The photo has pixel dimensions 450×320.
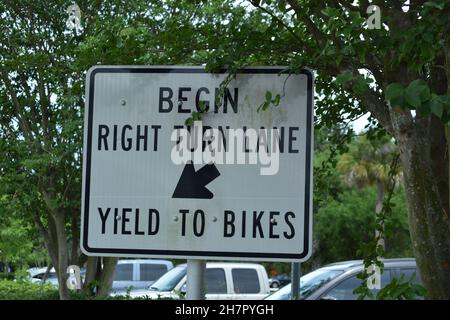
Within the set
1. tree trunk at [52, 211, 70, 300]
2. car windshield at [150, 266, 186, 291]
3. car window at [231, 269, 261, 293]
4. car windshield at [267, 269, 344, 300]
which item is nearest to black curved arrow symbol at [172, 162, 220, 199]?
car windshield at [267, 269, 344, 300]

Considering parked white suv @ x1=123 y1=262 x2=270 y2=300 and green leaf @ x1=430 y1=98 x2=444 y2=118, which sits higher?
green leaf @ x1=430 y1=98 x2=444 y2=118

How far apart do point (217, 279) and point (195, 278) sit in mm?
14361

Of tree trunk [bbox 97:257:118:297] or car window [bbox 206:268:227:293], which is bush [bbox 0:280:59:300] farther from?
car window [bbox 206:268:227:293]

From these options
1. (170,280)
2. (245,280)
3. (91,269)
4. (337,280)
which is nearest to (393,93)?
(337,280)

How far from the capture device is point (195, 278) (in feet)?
10.4

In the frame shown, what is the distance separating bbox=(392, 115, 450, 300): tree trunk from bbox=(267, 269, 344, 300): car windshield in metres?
7.02

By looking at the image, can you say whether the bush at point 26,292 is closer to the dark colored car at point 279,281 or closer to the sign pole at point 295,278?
the sign pole at point 295,278

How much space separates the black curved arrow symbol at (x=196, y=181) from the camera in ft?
10.2

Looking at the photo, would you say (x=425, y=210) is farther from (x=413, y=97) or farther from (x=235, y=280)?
(x=235, y=280)

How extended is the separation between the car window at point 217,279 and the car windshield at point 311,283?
16.4 feet

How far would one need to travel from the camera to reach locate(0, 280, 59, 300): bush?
13.0 m

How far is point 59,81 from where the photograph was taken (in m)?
11.0
